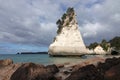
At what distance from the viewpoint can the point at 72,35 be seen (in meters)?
69.4

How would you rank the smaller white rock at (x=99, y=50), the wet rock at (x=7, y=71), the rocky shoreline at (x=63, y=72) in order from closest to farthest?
1. the rocky shoreline at (x=63, y=72)
2. the wet rock at (x=7, y=71)
3. the smaller white rock at (x=99, y=50)

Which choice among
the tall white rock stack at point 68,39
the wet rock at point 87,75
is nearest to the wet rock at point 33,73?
the wet rock at point 87,75

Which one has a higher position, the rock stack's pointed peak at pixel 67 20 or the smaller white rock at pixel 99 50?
the rock stack's pointed peak at pixel 67 20

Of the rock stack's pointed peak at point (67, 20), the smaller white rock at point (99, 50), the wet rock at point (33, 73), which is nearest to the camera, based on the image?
the wet rock at point (33, 73)

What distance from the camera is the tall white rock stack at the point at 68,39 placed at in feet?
215

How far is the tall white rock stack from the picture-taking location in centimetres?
6545

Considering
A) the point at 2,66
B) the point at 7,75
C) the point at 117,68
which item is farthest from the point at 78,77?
the point at 2,66

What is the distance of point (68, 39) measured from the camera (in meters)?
68.1

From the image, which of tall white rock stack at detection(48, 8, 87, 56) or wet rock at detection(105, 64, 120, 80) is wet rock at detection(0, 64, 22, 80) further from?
tall white rock stack at detection(48, 8, 87, 56)

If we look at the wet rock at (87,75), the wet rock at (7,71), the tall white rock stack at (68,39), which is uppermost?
the tall white rock stack at (68,39)

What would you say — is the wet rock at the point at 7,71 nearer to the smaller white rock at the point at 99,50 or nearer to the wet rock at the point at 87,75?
the wet rock at the point at 87,75

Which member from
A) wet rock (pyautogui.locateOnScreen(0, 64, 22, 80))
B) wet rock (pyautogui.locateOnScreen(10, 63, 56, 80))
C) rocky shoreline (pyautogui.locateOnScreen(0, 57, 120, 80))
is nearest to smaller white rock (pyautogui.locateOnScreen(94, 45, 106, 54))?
wet rock (pyautogui.locateOnScreen(0, 64, 22, 80))

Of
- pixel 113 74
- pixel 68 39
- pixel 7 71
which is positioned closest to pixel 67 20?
pixel 68 39

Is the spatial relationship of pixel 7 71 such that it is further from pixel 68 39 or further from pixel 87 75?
pixel 68 39
